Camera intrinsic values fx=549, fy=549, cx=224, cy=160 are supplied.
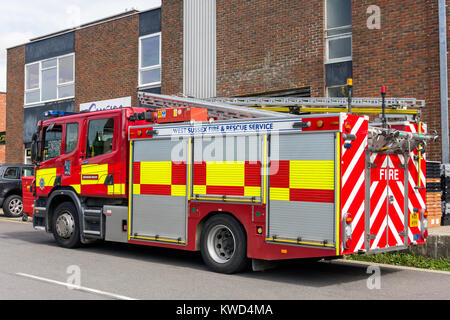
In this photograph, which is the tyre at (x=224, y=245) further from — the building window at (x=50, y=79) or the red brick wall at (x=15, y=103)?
the red brick wall at (x=15, y=103)

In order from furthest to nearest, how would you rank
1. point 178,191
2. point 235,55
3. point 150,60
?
1. point 150,60
2. point 235,55
3. point 178,191

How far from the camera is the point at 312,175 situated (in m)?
7.44

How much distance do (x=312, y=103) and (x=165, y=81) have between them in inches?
421

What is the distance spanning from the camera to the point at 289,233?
764 cm

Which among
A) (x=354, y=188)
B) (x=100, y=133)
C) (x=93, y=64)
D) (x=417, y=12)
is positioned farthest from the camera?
(x=93, y=64)

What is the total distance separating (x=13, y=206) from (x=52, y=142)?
8.10 metres

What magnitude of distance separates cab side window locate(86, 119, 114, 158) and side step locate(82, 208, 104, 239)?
1.06m

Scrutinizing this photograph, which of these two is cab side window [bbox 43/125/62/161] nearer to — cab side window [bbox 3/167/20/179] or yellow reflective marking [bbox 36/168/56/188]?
yellow reflective marking [bbox 36/168/56/188]

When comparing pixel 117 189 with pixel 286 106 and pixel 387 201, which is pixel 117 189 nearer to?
pixel 286 106

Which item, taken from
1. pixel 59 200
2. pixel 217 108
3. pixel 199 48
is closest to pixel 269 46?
pixel 199 48

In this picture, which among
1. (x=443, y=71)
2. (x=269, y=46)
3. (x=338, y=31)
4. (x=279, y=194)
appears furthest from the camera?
(x=269, y=46)

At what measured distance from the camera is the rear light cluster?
717 cm

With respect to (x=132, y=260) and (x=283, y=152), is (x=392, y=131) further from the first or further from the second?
(x=132, y=260)
